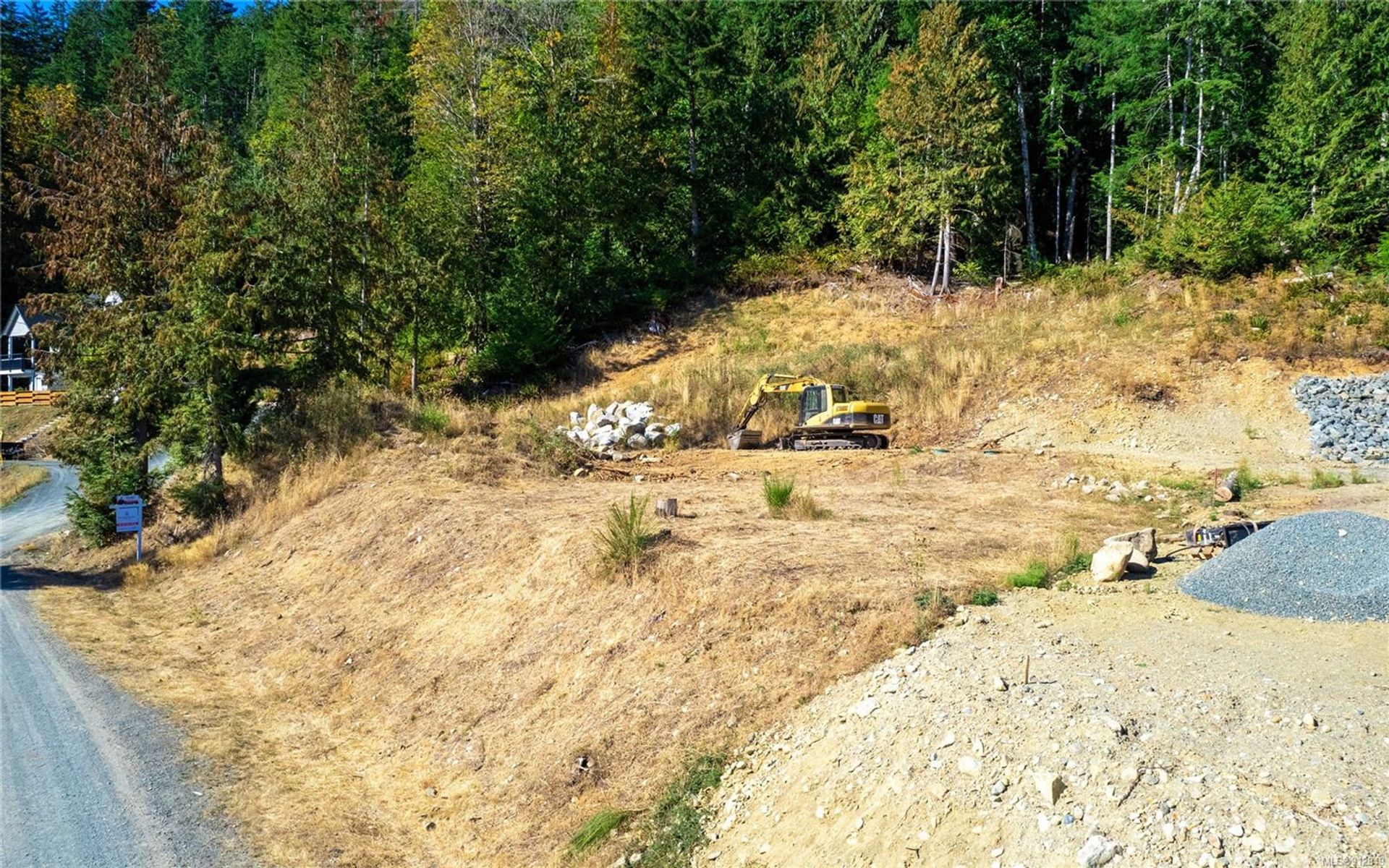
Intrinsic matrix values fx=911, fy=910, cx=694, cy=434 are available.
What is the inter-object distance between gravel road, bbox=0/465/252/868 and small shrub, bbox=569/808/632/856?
104 inches

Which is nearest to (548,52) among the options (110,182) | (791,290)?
(791,290)

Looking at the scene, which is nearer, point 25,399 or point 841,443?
point 841,443

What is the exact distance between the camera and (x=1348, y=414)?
2086 centimetres

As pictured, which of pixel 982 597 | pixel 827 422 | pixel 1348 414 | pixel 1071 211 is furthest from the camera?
pixel 1071 211

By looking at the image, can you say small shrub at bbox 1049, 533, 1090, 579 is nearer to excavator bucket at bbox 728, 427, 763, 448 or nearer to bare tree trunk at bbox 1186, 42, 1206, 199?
excavator bucket at bbox 728, 427, 763, 448

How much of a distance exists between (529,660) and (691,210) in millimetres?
33640

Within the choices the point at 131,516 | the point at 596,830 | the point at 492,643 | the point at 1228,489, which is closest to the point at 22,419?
the point at 131,516

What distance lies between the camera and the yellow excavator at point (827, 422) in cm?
2217

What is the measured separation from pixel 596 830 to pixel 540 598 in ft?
12.9

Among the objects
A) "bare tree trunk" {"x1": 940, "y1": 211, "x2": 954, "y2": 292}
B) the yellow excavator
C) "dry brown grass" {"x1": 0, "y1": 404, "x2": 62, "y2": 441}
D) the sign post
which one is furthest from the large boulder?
"dry brown grass" {"x1": 0, "y1": 404, "x2": 62, "y2": 441}

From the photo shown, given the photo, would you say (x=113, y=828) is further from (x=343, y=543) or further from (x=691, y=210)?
(x=691, y=210)

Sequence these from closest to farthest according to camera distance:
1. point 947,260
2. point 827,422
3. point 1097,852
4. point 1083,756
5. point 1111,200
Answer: point 1097,852, point 1083,756, point 827,422, point 947,260, point 1111,200

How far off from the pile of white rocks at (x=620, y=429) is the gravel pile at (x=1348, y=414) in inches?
601

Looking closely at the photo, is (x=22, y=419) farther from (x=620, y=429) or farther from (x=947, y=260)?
(x=947, y=260)
